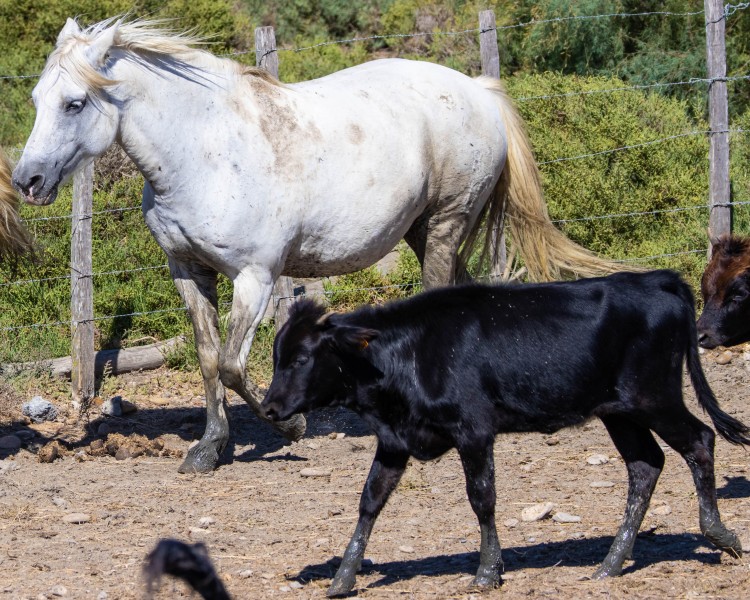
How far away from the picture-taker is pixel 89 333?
855cm

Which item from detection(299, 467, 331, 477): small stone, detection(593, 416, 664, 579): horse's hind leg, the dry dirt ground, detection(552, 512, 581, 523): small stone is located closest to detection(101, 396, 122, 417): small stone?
the dry dirt ground

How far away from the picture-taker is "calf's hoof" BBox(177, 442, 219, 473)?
21.9 feet

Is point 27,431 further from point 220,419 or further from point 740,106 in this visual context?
point 740,106

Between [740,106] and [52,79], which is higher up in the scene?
[52,79]

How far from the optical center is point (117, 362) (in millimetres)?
8906

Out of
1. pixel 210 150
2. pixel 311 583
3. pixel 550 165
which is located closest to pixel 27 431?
pixel 210 150

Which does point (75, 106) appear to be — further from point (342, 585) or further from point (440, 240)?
point (342, 585)

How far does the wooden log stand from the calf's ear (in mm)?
4607

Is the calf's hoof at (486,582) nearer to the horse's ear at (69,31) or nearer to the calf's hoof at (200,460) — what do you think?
the calf's hoof at (200,460)

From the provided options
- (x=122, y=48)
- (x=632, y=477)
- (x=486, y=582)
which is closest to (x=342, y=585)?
(x=486, y=582)

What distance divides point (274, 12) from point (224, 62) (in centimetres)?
1128

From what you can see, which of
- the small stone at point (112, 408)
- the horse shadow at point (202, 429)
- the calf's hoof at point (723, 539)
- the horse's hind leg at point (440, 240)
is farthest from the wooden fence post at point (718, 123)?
the small stone at point (112, 408)

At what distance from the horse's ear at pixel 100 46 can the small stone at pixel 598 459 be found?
3473 mm

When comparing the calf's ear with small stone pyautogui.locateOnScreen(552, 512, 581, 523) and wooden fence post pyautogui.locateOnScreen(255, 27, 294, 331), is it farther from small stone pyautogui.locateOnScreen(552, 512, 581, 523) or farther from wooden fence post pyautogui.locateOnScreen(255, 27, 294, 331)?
wooden fence post pyautogui.locateOnScreen(255, 27, 294, 331)
